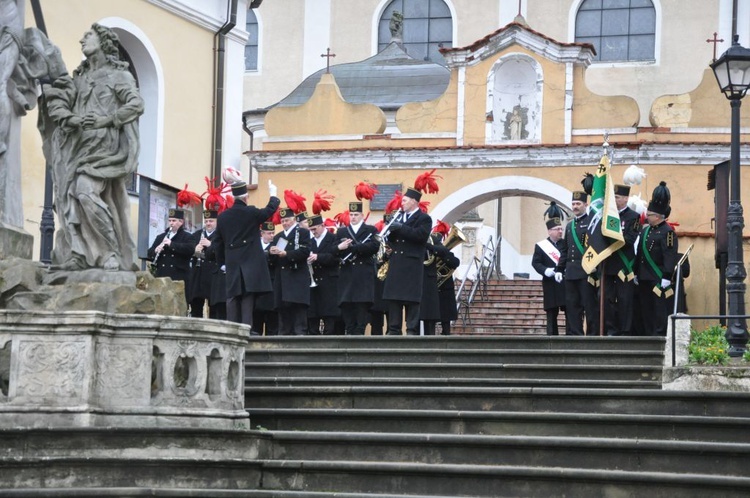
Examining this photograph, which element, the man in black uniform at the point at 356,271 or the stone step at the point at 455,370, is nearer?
the stone step at the point at 455,370

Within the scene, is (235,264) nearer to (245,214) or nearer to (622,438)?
(245,214)

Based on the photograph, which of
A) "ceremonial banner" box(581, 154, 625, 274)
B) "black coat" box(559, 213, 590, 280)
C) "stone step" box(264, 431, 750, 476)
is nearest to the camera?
"stone step" box(264, 431, 750, 476)

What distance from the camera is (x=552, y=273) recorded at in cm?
1950

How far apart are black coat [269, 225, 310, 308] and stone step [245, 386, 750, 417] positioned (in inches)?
176

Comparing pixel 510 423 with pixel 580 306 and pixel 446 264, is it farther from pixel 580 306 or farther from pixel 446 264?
pixel 446 264

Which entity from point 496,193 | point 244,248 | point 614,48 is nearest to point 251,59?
point 614,48

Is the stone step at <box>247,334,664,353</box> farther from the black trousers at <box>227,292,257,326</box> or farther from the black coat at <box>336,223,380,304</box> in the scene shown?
the black coat at <box>336,223,380,304</box>

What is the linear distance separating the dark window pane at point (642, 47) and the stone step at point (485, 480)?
2630cm

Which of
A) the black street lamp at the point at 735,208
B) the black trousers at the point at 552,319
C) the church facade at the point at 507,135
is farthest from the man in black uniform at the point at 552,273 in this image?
the church facade at the point at 507,135

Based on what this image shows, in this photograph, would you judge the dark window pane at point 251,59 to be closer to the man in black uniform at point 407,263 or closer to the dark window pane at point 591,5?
the dark window pane at point 591,5

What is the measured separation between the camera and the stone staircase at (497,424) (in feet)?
40.1

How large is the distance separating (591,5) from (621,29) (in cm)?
87

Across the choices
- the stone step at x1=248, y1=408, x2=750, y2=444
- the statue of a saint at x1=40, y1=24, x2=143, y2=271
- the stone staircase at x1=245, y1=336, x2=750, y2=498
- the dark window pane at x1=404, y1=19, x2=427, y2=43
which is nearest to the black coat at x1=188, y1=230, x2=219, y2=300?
the stone staircase at x1=245, y1=336, x2=750, y2=498

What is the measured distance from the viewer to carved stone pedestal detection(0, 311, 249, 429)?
12375 mm
